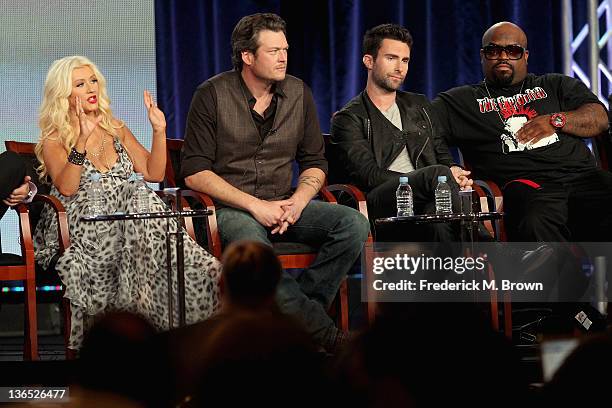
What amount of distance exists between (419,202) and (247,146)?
2.40 ft

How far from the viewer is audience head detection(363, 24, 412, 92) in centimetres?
447

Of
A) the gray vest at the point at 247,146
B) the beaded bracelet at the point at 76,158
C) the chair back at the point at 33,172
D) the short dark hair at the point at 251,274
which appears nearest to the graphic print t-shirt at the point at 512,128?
the gray vest at the point at 247,146

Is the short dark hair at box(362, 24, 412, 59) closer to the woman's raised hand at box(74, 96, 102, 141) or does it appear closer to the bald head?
the bald head

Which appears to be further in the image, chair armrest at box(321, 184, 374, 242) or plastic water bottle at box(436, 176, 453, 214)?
chair armrest at box(321, 184, 374, 242)

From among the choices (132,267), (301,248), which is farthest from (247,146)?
(132,267)

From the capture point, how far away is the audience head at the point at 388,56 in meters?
4.47

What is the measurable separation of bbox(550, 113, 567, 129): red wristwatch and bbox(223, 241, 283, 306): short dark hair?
3153 millimetres

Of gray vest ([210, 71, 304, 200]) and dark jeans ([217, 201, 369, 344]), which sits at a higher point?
gray vest ([210, 71, 304, 200])

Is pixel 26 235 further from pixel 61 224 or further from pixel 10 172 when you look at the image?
pixel 10 172

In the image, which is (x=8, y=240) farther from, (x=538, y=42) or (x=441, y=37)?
(x=538, y=42)

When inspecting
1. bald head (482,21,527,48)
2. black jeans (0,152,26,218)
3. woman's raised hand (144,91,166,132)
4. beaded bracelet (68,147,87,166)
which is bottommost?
black jeans (0,152,26,218)

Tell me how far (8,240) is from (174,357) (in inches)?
160

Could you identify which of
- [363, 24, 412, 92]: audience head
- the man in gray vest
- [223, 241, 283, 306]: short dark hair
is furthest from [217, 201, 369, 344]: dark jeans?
[223, 241, 283, 306]: short dark hair

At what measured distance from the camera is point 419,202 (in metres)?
4.06
